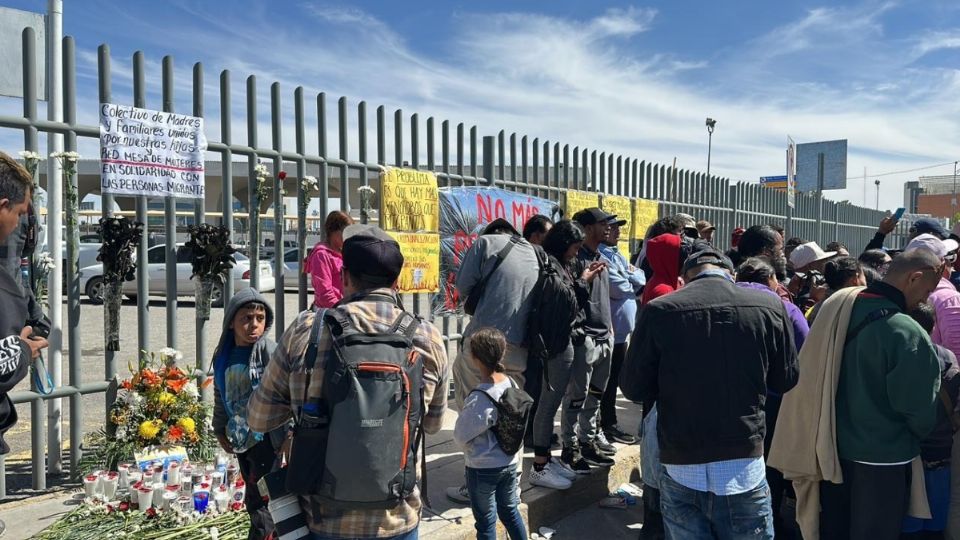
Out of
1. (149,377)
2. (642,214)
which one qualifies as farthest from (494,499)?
(642,214)

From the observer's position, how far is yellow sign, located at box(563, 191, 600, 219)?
7664 millimetres

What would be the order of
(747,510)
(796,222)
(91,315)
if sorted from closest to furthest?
(747,510) → (796,222) → (91,315)

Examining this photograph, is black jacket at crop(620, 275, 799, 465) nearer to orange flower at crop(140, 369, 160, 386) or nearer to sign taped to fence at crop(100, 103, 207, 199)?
orange flower at crop(140, 369, 160, 386)

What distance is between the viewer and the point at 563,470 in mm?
4629

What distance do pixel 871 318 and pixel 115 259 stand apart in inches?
161

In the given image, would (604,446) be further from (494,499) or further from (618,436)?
(494,499)

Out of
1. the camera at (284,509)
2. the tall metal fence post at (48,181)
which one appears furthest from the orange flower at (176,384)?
the camera at (284,509)

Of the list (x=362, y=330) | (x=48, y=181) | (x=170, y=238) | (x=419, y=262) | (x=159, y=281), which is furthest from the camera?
(x=159, y=281)

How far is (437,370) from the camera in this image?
2422mm

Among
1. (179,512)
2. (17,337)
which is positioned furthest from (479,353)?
(17,337)

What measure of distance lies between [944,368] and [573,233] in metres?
2.15

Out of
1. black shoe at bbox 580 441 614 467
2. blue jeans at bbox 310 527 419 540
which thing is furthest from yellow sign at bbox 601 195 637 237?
blue jeans at bbox 310 527 419 540

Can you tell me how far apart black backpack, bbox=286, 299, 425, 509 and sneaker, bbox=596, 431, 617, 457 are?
3.16 meters

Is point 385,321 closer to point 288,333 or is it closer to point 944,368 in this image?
point 288,333
